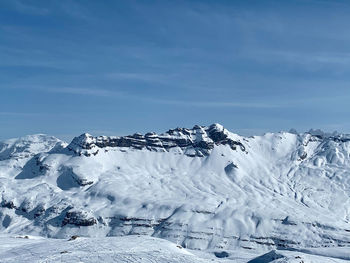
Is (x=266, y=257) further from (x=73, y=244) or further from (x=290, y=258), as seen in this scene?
(x=73, y=244)

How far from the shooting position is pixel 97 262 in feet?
196

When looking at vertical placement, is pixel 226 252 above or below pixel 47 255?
below

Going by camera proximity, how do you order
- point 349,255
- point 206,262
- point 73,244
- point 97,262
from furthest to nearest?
point 349,255, point 73,244, point 206,262, point 97,262

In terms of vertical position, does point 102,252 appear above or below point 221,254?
above

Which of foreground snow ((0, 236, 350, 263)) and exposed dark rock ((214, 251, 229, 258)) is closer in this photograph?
foreground snow ((0, 236, 350, 263))

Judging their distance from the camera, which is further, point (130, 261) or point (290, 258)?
point (290, 258)

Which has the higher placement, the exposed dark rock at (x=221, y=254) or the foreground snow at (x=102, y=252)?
the foreground snow at (x=102, y=252)

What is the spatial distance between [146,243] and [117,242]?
14.9ft

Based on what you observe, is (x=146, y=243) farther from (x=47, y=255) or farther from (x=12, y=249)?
(x=12, y=249)

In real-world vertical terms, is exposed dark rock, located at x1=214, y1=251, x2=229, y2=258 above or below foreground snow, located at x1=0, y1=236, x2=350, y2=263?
below

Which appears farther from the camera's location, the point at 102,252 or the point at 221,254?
the point at 221,254

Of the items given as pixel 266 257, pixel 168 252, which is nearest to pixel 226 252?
pixel 266 257

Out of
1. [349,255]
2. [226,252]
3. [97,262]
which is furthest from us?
[349,255]

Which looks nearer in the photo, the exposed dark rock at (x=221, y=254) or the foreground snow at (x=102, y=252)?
the foreground snow at (x=102, y=252)
